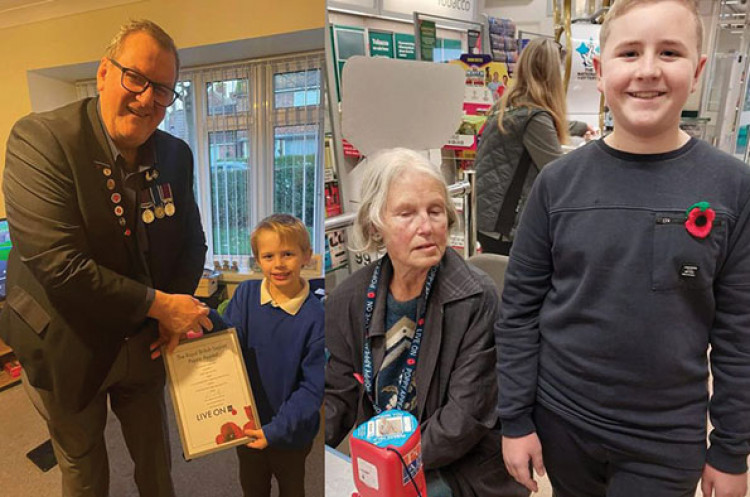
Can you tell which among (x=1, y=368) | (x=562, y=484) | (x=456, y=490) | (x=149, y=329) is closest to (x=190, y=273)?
(x=149, y=329)

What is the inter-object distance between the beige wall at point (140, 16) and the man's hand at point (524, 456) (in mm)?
819

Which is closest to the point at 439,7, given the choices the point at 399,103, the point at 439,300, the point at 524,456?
the point at 399,103

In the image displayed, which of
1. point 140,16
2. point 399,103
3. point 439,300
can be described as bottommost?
point 439,300

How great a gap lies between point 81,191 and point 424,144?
2.03 feet

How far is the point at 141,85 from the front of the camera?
0.57 metres

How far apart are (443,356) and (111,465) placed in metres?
0.56

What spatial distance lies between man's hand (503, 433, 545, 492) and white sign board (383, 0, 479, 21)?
83 centimetres

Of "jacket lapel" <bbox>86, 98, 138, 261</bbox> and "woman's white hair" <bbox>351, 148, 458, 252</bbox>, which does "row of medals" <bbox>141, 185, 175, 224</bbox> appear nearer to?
"jacket lapel" <bbox>86, 98, 138, 261</bbox>

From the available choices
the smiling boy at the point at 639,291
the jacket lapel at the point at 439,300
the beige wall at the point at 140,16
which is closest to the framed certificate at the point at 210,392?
the beige wall at the point at 140,16

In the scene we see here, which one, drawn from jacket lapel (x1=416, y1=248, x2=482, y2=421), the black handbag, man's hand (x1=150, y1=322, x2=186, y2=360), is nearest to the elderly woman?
jacket lapel (x1=416, y1=248, x2=482, y2=421)

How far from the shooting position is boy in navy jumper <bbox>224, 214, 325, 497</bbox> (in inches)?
26.0

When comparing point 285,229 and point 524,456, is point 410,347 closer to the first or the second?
point 524,456

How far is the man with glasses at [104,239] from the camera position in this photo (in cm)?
56

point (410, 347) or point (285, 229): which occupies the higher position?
point (285, 229)
